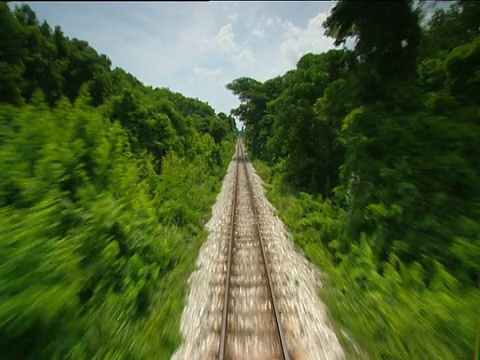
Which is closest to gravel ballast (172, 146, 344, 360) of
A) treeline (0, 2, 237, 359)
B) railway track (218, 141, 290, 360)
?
railway track (218, 141, 290, 360)

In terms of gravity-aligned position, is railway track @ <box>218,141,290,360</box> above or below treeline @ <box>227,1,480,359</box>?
below

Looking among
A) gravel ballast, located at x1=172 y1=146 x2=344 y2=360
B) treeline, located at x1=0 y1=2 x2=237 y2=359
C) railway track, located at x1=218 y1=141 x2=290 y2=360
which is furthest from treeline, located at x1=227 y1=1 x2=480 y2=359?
treeline, located at x1=0 y1=2 x2=237 y2=359

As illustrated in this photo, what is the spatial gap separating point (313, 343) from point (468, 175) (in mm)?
4888

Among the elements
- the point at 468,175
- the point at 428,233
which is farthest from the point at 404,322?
the point at 468,175

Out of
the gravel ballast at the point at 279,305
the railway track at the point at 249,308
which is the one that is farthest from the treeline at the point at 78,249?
the railway track at the point at 249,308

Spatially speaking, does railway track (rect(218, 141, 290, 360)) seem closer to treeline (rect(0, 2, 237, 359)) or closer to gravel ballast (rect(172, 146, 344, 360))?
gravel ballast (rect(172, 146, 344, 360))

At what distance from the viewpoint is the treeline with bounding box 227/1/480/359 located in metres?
4.65

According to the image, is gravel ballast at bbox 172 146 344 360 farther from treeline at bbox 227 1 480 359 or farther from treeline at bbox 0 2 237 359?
treeline at bbox 227 1 480 359

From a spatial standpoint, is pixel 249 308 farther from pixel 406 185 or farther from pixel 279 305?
pixel 406 185

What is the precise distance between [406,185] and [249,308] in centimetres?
493

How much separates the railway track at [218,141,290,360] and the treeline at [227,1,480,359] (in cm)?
154

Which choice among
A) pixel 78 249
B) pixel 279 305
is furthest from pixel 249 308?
pixel 78 249

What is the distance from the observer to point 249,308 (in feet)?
18.9

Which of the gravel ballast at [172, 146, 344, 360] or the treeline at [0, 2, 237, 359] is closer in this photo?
the treeline at [0, 2, 237, 359]
